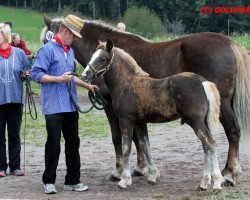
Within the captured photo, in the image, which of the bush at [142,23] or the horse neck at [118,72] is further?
the bush at [142,23]

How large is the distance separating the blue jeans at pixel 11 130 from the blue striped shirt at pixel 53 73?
1.35m

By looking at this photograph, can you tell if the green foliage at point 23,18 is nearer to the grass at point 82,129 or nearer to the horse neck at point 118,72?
the grass at point 82,129

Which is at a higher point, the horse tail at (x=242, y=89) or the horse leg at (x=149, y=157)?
the horse tail at (x=242, y=89)

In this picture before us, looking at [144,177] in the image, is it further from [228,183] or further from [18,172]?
[18,172]

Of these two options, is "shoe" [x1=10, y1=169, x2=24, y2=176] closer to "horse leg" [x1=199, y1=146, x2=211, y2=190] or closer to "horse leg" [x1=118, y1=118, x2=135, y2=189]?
"horse leg" [x1=118, y1=118, x2=135, y2=189]

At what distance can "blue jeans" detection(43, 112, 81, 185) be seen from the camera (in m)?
6.34

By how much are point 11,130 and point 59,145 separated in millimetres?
1456

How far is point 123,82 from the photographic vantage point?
6.64 m

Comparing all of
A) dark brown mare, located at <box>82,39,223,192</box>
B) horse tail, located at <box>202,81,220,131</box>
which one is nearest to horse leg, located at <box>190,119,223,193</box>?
dark brown mare, located at <box>82,39,223,192</box>

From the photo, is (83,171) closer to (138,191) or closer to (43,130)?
(138,191)

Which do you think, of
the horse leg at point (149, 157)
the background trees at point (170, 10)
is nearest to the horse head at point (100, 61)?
the horse leg at point (149, 157)

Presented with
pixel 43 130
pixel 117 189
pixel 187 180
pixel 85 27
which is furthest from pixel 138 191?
pixel 43 130

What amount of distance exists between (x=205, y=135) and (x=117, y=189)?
4.46ft

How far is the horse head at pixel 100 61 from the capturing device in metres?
6.46
